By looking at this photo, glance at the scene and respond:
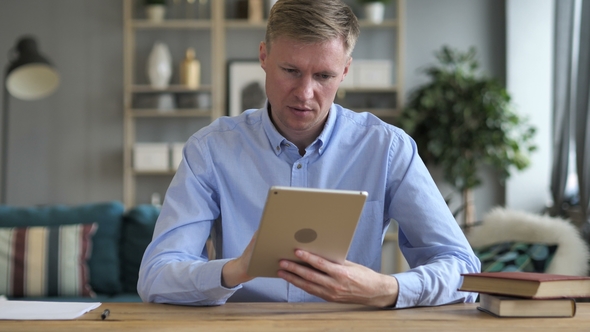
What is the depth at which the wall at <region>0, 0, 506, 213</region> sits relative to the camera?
5.14m

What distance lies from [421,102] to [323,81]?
10.9 ft

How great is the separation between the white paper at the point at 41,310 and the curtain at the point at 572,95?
2971 mm

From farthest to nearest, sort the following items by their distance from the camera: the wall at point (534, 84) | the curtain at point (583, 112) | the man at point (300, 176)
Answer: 1. the wall at point (534, 84)
2. the curtain at point (583, 112)
3. the man at point (300, 176)

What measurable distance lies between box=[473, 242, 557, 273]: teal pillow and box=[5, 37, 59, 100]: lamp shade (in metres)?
2.79

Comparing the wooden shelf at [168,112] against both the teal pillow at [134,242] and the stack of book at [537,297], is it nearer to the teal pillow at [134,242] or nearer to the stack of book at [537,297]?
the teal pillow at [134,242]

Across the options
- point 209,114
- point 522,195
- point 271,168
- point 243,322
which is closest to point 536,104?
point 522,195

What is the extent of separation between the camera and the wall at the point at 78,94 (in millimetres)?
5145

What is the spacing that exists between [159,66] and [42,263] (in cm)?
216

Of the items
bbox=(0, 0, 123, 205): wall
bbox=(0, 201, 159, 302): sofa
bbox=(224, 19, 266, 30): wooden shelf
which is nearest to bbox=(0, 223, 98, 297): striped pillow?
bbox=(0, 201, 159, 302): sofa

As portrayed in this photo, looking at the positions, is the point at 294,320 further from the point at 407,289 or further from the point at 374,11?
the point at 374,11

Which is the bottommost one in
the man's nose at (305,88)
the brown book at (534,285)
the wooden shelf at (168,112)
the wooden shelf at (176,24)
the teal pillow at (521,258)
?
the teal pillow at (521,258)

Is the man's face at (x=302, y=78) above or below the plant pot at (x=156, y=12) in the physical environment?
below

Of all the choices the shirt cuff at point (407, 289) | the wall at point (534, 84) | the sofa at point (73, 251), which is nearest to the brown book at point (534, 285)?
the shirt cuff at point (407, 289)

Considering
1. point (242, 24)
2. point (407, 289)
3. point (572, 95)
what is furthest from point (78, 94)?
point (407, 289)
